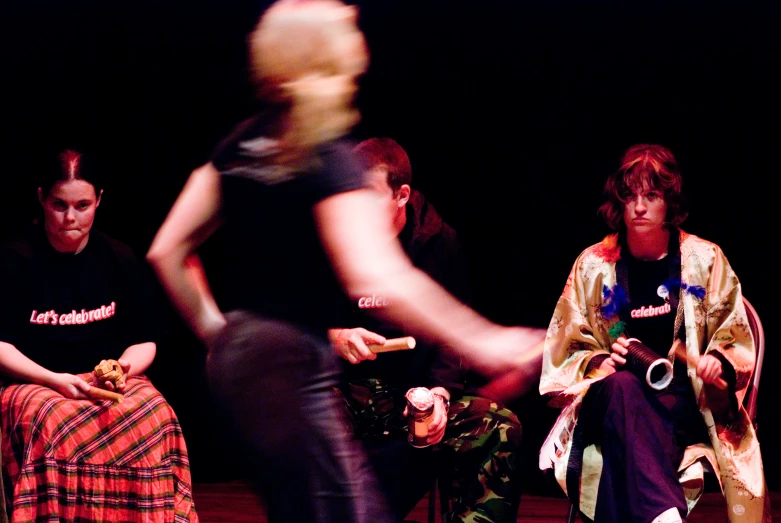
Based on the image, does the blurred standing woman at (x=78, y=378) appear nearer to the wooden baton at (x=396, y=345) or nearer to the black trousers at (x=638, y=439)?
the black trousers at (x=638, y=439)

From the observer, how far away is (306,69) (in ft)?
4.95

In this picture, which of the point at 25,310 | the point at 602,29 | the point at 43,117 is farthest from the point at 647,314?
the point at 43,117

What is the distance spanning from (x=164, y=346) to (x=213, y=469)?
1.78 feet

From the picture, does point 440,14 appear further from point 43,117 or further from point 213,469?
point 213,469

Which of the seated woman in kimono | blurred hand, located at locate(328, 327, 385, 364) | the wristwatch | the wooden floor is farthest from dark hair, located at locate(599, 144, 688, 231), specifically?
the wooden floor

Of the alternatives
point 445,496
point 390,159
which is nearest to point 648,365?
point 445,496

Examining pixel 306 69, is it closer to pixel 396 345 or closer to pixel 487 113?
pixel 396 345

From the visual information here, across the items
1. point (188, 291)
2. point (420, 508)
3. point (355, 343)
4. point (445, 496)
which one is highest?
point (188, 291)

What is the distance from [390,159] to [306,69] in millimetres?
1405

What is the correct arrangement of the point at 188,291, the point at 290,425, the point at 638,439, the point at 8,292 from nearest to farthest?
the point at 290,425, the point at 188,291, the point at 638,439, the point at 8,292

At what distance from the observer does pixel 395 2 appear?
3.74m

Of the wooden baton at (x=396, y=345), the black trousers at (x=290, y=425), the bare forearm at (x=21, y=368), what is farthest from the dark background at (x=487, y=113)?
the black trousers at (x=290, y=425)

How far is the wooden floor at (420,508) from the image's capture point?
3.54m

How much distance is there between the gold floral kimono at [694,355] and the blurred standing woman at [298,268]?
1.32 m
